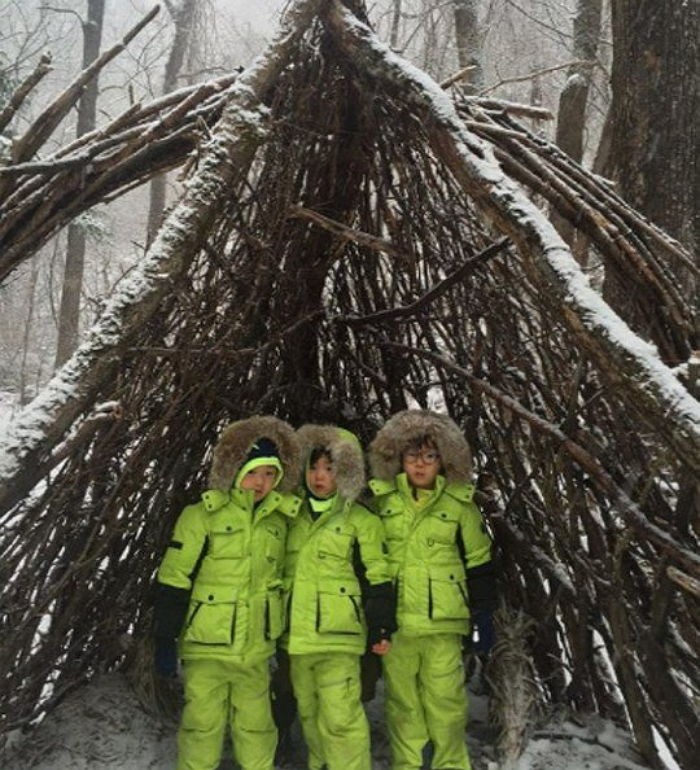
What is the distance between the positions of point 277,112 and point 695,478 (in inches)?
74.4

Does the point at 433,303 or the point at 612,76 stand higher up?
the point at 612,76

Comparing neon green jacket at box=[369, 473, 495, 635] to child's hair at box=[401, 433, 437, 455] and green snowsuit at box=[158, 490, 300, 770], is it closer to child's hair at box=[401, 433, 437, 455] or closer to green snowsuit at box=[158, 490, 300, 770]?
child's hair at box=[401, 433, 437, 455]

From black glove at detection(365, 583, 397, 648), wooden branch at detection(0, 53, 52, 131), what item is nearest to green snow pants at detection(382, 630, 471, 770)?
black glove at detection(365, 583, 397, 648)

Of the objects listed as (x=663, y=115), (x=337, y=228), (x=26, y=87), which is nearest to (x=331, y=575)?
(x=337, y=228)

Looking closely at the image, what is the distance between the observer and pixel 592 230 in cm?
260

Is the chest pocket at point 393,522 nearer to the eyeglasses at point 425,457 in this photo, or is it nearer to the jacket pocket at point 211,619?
the eyeglasses at point 425,457

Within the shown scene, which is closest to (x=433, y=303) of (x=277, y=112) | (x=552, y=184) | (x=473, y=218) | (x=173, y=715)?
(x=473, y=218)

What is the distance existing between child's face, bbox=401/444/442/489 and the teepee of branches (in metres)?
0.30

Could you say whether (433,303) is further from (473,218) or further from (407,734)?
(407,734)

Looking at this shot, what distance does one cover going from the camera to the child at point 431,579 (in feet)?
9.75

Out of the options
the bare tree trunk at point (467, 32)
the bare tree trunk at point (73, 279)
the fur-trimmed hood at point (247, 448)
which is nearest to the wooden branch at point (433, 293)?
the fur-trimmed hood at point (247, 448)

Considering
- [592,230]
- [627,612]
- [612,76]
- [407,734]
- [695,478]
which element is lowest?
[407,734]

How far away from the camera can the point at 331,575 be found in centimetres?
296

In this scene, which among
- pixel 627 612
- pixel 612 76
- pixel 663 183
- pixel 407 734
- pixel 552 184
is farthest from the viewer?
pixel 612 76
